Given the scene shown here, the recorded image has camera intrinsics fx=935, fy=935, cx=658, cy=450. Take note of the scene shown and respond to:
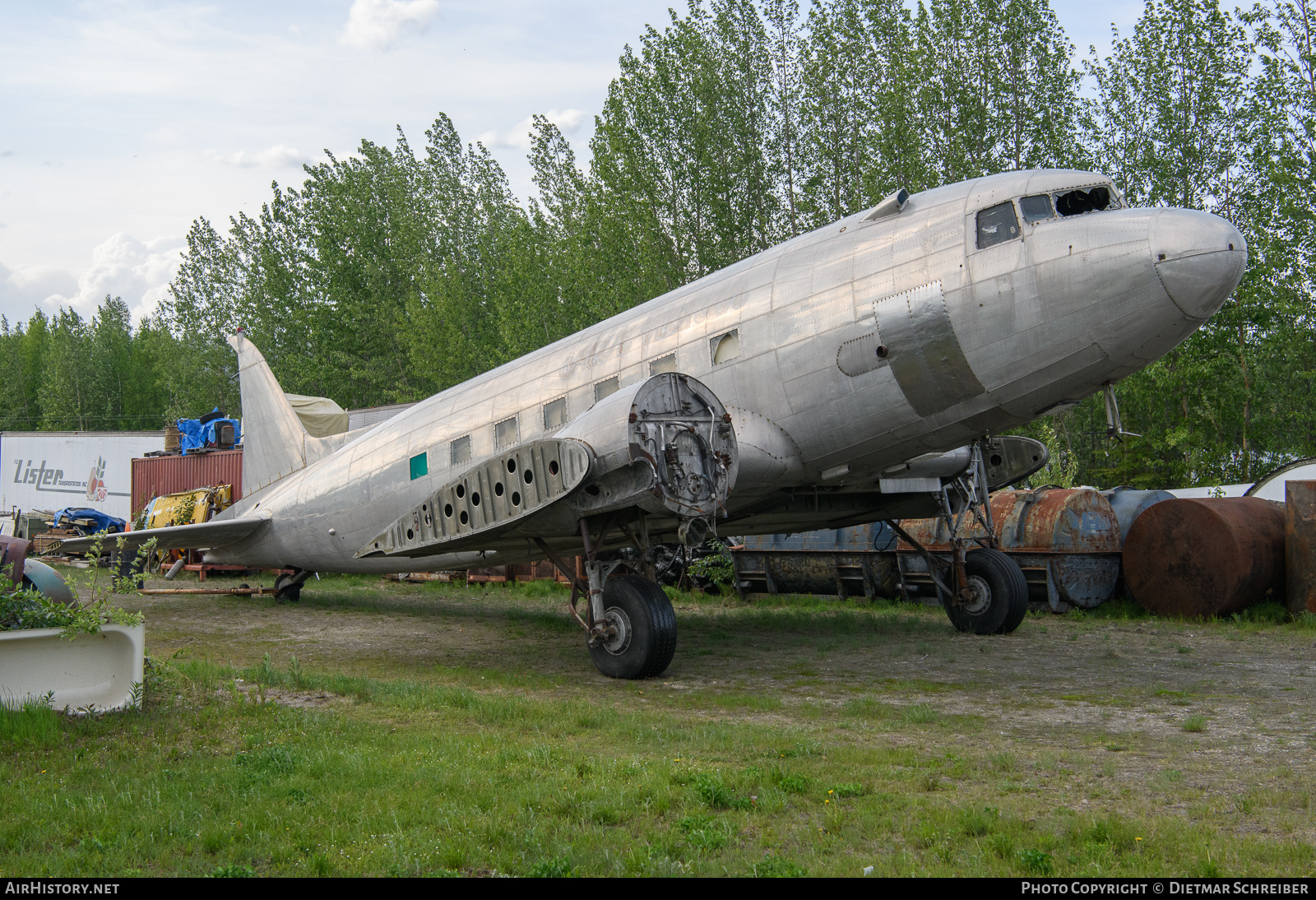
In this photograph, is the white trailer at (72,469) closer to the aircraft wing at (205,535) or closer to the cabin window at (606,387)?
the aircraft wing at (205,535)

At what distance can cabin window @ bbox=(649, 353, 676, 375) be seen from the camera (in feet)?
35.4

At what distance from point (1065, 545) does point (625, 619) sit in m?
8.76

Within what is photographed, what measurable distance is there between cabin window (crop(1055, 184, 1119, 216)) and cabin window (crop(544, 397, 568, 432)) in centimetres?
595

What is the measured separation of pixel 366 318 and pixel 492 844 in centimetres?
4748

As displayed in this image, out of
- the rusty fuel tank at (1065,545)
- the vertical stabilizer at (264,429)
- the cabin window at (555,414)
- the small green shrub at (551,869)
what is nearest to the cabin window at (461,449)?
the cabin window at (555,414)

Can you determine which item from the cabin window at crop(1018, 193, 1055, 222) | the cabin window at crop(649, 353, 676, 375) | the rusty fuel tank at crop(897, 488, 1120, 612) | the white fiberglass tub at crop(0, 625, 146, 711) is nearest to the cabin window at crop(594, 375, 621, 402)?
the cabin window at crop(649, 353, 676, 375)

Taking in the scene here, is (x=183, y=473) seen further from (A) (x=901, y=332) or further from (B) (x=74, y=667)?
(A) (x=901, y=332)

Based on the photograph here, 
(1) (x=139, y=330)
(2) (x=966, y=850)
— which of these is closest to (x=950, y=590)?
(2) (x=966, y=850)

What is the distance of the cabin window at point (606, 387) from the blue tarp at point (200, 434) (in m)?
20.3

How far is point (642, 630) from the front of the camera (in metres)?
9.65

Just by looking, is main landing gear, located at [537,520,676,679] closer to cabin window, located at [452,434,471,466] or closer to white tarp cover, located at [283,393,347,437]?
cabin window, located at [452,434,471,466]

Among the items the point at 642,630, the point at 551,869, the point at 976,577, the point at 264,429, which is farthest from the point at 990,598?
the point at 264,429

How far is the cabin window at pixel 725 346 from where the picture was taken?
1038cm

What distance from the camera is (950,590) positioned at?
1302cm
